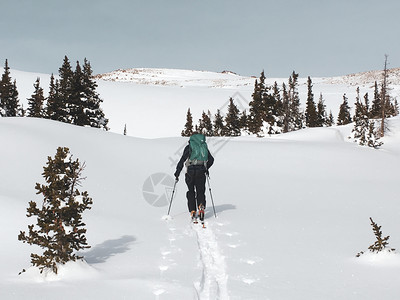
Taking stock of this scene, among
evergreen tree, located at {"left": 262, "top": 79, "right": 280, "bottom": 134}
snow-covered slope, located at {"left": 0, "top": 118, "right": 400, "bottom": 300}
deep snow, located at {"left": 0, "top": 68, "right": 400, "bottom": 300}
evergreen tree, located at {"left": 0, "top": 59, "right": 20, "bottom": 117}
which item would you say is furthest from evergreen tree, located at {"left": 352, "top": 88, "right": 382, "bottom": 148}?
evergreen tree, located at {"left": 0, "top": 59, "right": 20, "bottom": 117}

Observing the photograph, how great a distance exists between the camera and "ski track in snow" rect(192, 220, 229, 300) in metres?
4.03

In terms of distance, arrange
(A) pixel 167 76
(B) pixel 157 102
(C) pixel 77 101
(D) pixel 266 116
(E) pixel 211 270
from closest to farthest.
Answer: (E) pixel 211 270 < (C) pixel 77 101 < (D) pixel 266 116 < (B) pixel 157 102 < (A) pixel 167 76

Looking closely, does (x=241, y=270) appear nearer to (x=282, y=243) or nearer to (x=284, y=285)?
(x=284, y=285)

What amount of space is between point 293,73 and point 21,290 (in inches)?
2427

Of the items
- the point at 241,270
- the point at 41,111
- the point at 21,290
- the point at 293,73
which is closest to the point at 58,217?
the point at 21,290

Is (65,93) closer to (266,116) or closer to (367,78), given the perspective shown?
(266,116)

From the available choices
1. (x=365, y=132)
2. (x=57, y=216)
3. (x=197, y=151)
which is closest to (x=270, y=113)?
(x=365, y=132)

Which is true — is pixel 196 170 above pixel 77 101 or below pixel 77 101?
below

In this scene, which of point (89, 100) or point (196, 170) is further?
point (89, 100)

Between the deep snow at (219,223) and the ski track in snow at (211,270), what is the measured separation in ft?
0.08

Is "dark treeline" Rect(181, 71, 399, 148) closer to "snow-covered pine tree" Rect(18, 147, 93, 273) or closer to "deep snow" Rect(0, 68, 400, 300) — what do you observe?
"deep snow" Rect(0, 68, 400, 300)

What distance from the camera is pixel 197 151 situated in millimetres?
8609

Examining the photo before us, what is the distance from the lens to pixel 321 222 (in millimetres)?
8422

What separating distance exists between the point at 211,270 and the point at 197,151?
162 inches
